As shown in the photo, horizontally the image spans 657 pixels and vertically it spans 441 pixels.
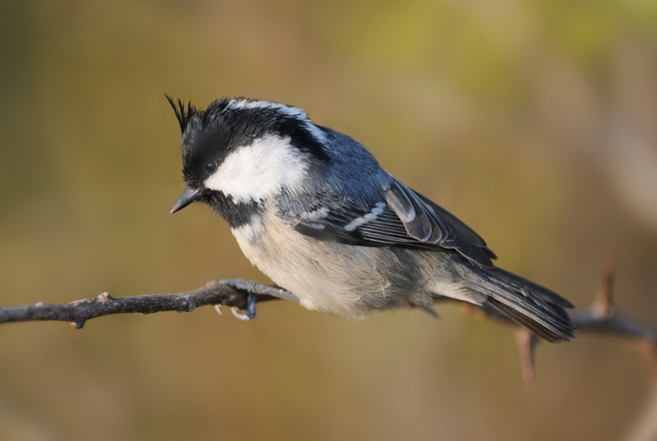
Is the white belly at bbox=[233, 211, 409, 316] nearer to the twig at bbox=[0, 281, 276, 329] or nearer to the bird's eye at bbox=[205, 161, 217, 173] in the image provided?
the bird's eye at bbox=[205, 161, 217, 173]

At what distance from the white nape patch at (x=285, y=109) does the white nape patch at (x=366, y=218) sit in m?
0.32

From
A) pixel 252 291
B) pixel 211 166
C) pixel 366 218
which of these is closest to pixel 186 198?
pixel 211 166

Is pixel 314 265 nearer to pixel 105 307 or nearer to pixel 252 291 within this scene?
pixel 252 291

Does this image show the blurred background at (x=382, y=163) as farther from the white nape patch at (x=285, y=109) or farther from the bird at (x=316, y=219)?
the white nape patch at (x=285, y=109)

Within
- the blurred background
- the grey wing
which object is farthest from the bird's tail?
the blurred background

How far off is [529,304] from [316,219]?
828 mm

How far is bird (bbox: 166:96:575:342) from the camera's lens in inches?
81.4

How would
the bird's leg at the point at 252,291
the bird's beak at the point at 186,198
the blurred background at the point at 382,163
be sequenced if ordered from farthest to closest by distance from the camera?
the blurred background at the point at 382,163, the bird's beak at the point at 186,198, the bird's leg at the point at 252,291

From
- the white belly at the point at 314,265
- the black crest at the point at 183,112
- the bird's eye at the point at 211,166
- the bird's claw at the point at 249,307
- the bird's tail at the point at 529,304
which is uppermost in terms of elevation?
the black crest at the point at 183,112

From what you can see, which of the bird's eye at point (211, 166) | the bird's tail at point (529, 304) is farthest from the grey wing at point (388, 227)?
the bird's eye at point (211, 166)

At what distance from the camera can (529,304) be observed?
210cm

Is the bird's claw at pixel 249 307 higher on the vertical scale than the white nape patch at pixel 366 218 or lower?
lower

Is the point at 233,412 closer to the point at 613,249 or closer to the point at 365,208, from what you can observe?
the point at 365,208

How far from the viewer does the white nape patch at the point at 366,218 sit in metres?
2.09
